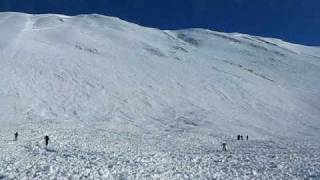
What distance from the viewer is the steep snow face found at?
60.1 metres

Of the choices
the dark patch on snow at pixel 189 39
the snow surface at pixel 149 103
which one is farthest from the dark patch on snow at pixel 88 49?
the dark patch on snow at pixel 189 39

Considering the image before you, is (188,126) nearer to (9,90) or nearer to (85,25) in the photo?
(9,90)

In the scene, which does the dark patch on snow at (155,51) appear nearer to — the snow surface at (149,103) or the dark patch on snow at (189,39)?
the snow surface at (149,103)

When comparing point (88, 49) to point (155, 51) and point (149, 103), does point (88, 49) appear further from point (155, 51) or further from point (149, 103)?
point (149, 103)

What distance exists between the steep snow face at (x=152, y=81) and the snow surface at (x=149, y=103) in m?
0.21

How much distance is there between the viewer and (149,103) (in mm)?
67625

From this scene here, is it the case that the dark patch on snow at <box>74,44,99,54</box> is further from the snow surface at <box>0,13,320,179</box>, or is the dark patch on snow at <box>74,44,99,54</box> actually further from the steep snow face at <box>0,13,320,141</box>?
the steep snow face at <box>0,13,320,141</box>

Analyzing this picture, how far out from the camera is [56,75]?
242ft

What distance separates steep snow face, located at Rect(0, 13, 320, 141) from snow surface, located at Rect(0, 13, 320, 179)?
206mm

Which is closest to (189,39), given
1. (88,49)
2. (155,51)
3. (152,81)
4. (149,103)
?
(155,51)

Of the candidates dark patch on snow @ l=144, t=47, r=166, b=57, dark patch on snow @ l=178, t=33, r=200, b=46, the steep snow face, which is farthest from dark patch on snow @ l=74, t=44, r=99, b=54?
dark patch on snow @ l=178, t=33, r=200, b=46

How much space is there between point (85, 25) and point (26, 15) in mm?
20286

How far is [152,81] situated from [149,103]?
40.4ft

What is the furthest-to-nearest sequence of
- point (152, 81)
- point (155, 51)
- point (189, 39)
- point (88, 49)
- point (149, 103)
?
Result: point (189, 39) → point (155, 51) → point (88, 49) → point (152, 81) → point (149, 103)
